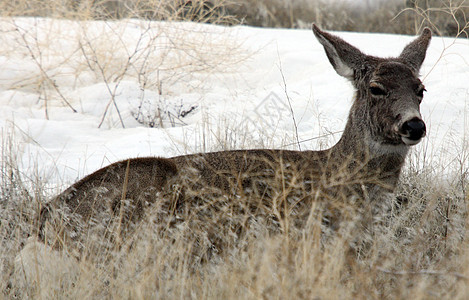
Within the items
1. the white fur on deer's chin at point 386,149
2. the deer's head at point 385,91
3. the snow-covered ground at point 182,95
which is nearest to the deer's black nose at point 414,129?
the deer's head at point 385,91

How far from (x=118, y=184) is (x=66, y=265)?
963 mm

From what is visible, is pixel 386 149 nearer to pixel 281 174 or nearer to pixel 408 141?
pixel 408 141

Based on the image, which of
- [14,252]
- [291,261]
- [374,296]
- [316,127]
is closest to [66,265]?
[14,252]

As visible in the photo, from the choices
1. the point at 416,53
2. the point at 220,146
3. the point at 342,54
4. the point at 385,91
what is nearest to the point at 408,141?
the point at 385,91

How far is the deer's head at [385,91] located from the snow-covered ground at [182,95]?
51.4 inches

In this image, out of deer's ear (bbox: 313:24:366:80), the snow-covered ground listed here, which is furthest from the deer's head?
the snow-covered ground

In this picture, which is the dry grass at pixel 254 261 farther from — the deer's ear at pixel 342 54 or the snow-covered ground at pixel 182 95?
the snow-covered ground at pixel 182 95

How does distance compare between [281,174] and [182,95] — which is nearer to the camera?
[281,174]

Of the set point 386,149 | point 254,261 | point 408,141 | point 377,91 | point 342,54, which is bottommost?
point 254,261

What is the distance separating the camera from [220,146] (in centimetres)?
610

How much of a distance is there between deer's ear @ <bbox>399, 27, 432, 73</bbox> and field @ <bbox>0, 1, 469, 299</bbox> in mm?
976

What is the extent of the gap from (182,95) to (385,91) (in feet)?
16.4

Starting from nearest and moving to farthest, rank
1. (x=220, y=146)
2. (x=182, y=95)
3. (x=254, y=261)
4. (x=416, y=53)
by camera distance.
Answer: (x=254, y=261)
(x=416, y=53)
(x=220, y=146)
(x=182, y=95)

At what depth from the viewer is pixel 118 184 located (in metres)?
4.56
